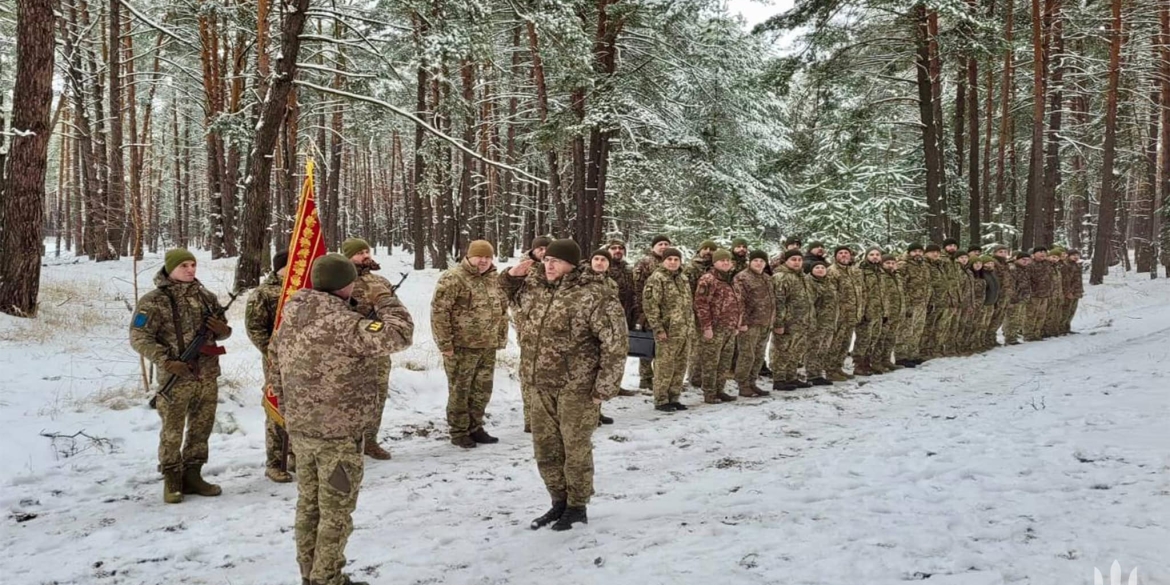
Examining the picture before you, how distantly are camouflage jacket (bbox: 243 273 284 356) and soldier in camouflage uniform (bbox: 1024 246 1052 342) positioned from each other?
15305mm

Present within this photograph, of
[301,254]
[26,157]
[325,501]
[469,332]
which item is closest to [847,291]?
[469,332]

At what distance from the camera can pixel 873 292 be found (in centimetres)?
1113

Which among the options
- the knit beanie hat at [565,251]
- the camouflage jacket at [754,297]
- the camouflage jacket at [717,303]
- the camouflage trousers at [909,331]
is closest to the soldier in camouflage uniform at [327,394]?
the knit beanie hat at [565,251]

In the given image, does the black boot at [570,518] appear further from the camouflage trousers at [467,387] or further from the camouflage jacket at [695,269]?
the camouflage jacket at [695,269]

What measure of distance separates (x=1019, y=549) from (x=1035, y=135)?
18.7 metres

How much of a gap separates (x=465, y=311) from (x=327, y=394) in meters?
3.12

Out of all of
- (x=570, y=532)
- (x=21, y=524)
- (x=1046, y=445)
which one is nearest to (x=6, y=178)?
(x=21, y=524)

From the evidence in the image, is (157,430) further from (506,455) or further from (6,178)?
(6,178)

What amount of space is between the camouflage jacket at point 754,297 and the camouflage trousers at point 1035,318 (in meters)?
9.29

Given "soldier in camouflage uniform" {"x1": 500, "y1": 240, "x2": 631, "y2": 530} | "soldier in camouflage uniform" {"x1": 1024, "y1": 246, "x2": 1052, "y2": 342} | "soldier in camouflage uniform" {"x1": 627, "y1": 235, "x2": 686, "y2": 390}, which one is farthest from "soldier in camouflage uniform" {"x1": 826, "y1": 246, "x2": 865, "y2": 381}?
"soldier in camouflage uniform" {"x1": 500, "y1": 240, "x2": 631, "y2": 530}

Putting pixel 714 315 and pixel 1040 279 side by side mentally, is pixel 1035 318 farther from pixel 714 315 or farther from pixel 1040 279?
pixel 714 315

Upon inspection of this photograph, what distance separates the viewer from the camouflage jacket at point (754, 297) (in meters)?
9.39

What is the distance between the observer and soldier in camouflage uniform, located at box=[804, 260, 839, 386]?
10.4 metres

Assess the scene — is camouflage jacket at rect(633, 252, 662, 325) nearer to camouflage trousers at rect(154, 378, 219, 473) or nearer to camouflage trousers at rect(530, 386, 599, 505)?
camouflage trousers at rect(530, 386, 599, 505)
